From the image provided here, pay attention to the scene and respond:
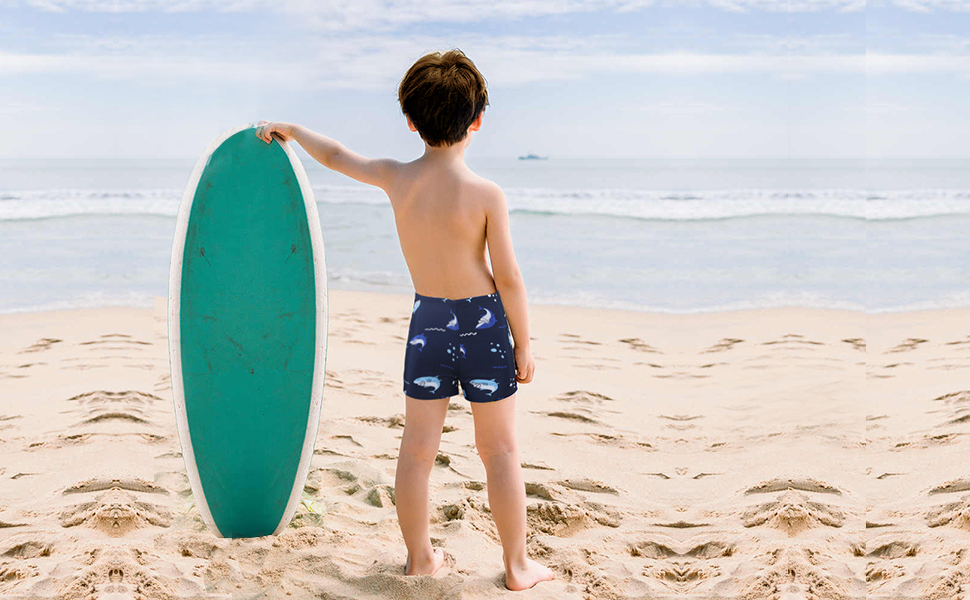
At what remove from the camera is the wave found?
44.0 feet

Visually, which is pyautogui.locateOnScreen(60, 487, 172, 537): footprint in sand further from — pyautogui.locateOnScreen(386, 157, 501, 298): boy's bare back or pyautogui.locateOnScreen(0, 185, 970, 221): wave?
pyautogui.locateOnScreen(0, 185, 970, 221): wave

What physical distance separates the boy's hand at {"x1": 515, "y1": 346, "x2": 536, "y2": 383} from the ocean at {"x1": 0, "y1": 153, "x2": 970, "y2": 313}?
493cm

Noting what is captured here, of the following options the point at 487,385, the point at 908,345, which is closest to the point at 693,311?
the point at 908,345

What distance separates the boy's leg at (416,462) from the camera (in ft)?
7.48

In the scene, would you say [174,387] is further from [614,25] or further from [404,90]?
[614,25]

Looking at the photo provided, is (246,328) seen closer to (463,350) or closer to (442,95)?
(463,350)

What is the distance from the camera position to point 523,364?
2.29 meters

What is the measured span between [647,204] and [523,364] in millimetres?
14272

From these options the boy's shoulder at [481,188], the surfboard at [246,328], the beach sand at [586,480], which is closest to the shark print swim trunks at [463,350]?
the boy's shoulder at [481,188]

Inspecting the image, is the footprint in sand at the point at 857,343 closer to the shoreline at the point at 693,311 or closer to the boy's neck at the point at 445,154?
the shoreline at the point at 693,311

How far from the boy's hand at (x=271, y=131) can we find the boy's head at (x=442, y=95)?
0.57m

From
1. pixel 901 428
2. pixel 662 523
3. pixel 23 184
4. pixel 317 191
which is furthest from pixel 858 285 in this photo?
pixel 23 184

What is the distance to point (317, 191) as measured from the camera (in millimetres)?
18828

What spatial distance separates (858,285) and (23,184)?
21215 mm
